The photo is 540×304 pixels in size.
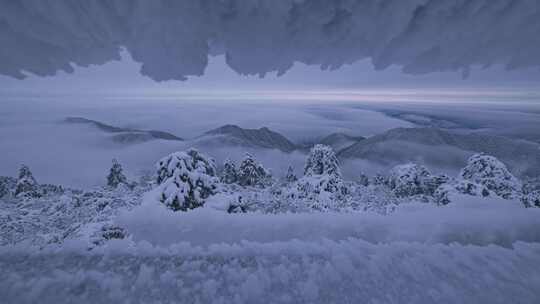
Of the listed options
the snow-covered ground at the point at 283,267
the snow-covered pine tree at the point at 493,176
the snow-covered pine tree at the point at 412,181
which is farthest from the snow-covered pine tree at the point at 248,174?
the snow-covered ground at the point at 283,267

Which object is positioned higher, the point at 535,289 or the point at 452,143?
the point at 535,289

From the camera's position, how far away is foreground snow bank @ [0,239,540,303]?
844 millimetres

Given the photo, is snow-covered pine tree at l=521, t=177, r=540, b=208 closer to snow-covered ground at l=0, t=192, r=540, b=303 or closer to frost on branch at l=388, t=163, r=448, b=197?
snow-covered ground at l=0, t=192, r=540, b=303

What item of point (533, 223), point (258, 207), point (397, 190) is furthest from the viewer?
point (397, 190)

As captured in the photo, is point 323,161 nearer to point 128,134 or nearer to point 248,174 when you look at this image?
point 248,174

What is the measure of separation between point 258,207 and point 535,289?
1102cm

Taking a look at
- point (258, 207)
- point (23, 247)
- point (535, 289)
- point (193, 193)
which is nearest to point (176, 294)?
point (23, 247)

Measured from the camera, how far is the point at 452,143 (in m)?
152

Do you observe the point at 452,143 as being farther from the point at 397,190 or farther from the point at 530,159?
the point at 397,190

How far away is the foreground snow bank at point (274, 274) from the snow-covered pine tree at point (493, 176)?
1399 centimetres

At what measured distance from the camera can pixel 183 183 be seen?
6.48 m

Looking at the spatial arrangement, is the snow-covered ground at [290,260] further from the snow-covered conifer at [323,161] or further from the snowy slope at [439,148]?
the snowy slope at [439,148]

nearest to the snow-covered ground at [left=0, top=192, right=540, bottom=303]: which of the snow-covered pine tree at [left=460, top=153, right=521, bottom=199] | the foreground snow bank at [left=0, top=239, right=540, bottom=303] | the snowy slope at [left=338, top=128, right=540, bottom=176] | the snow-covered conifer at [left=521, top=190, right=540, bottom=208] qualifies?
the foreground snow bank at [left=0, top=239, right=540, bottom=303]

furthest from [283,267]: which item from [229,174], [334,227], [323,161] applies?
[229,174]
